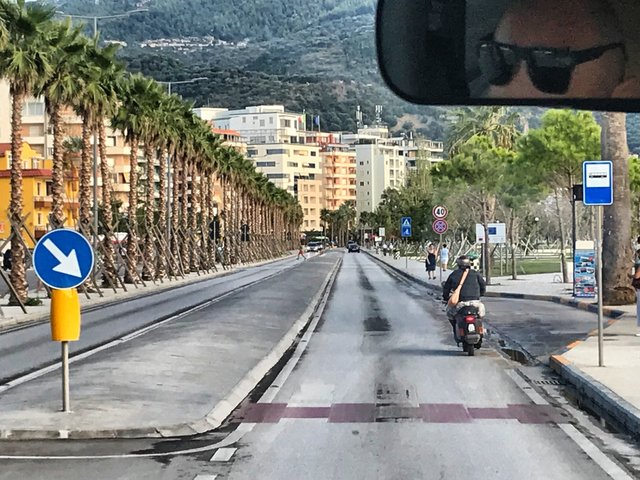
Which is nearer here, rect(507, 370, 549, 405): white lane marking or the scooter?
rect(507, 370, 549, 405): white lane marking

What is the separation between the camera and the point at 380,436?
11.5 meters

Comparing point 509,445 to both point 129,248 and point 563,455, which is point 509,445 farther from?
point 129,248

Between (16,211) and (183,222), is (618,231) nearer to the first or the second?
(16,211)

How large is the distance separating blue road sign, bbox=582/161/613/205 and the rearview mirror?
1468cm

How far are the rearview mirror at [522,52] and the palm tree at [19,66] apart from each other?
3430 cm

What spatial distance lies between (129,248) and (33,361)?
118ft

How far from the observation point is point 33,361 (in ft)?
65.3

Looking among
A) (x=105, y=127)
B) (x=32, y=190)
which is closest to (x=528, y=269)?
(x=105, y=127)

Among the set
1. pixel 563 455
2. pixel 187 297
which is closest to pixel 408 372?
pixel 563 455

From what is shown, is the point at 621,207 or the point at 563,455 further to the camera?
the point at 621,207

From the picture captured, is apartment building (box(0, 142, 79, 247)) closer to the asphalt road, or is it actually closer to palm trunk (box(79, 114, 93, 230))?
palm trunk (box(79, 114, 93, 230))

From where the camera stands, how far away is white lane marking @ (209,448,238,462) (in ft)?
33.9

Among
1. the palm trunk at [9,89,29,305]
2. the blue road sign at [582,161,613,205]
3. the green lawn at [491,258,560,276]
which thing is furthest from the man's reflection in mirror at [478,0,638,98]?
the green lawn at [491,258,560,276]

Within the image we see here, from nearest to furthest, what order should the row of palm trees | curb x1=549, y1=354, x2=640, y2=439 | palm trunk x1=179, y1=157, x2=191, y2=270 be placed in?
curb x1=549, y1=354, x2=640, y2=439 < the row of palm trees < palm trunk x1=179, y1=157, x2=191, y2=270
